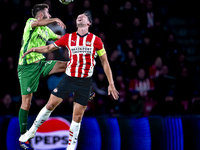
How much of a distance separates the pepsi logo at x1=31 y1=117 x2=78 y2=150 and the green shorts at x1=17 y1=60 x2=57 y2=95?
0.57 meters

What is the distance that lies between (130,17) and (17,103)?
2880 mm

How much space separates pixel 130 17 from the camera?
546 cm

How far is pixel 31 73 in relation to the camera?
340 centimetres

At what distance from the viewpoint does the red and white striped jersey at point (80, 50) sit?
3115 mm

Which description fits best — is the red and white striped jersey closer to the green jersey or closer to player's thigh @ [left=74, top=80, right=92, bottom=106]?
player's thigh @ [left=74, top=80, right=92, bottom=106]

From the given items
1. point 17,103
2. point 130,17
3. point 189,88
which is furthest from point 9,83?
point 189,88

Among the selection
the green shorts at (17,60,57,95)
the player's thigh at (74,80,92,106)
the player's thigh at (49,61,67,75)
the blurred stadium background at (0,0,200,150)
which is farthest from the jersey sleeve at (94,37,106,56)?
the blurred stadium background at (0,0,200,150)

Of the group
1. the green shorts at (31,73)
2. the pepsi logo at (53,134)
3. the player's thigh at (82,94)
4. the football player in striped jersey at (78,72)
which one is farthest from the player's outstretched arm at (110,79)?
the pepsi logo at (53,134)

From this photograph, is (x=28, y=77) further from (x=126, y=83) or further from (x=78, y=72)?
(x=126, y=83)

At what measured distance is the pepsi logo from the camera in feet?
11.8

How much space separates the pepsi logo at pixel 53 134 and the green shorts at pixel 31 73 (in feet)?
1.88

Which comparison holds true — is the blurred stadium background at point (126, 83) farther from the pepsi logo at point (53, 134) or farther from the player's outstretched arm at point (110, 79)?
the player's outstretched arm at point (110, 79)

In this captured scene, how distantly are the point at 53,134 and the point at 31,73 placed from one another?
0.93 m

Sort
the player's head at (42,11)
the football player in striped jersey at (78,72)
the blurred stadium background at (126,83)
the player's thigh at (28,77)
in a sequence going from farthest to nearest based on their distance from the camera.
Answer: the blurred stadium background at (126,83)
the player's head at (42,11)
the player's thigh at (28,77)
the football player in striped jersey at (78,72)
